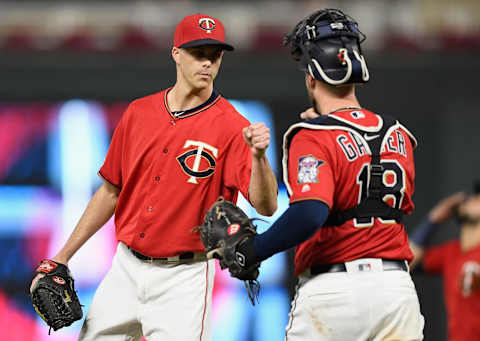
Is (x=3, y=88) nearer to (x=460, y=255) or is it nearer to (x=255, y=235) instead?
(x=460, y=255)

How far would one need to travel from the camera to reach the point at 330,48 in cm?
299

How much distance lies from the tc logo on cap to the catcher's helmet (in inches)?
15.8

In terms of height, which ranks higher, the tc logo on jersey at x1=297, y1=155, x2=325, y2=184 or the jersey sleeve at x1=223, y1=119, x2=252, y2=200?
the tc logo on jersey at x1=297, y1=155, x2=325, y2=184

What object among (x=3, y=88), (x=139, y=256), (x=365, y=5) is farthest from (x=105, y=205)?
(x=365, y=5)

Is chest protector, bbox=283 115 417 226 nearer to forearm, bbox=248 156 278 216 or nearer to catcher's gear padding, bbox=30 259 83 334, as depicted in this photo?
forearm, bbox=248 156 278 216

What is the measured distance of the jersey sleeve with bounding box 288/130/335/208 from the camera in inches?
104

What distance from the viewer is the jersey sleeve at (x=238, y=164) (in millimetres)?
3211

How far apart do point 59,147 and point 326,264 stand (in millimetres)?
4367

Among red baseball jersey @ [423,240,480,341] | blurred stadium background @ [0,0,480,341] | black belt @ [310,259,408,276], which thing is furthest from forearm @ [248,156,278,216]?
blurred stadium background @ [0,0,480,341]

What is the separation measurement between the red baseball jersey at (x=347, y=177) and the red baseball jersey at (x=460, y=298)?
2.99 meters

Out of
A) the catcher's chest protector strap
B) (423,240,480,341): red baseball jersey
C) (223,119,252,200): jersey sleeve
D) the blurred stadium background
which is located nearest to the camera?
the catcher's chest protector strap

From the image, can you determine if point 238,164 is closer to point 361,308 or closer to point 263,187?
point 263,187

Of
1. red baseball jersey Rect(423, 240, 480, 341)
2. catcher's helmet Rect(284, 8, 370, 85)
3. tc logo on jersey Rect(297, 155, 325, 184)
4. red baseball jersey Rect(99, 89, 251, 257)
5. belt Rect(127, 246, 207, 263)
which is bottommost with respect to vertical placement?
red baseball jersey Rect(423, 240, 480, 341)

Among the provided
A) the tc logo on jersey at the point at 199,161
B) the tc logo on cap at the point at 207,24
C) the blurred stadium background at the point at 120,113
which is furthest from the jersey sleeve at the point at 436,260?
the tc logo on cap at the point at 207,24
